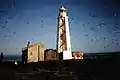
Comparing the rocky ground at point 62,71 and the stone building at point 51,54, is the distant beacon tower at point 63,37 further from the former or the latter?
the rocky ground at point 62,71

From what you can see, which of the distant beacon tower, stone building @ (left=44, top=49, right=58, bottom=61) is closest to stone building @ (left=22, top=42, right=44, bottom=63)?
stone building @ (left=44, top=49, right=58, bottom=61)

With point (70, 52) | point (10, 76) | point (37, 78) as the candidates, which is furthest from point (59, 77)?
point (70, 52)

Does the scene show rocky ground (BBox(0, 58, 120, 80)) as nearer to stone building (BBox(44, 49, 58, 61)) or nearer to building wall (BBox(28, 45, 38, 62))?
stone building (BBox(44, 49, 58, 61))

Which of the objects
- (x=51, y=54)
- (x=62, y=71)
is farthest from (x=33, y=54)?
(x=62, y=71)

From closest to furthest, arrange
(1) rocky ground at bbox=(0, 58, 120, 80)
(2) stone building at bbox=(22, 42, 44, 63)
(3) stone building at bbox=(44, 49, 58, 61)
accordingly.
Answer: (1) rocky ground at bbox=(0, 58, 120, 80), (3) stone building at bbox=(44, 49, 58, 61), (2) stone building at bbox=(22, 42, 44, 63)

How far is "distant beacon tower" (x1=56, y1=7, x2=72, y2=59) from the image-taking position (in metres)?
6.36

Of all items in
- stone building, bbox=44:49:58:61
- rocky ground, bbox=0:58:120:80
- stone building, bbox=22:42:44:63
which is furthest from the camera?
stone building, bbox=22:42:44:63

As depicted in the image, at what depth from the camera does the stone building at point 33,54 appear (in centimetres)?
643

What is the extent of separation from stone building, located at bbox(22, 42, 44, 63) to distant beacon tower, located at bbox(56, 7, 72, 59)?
0.43 meters

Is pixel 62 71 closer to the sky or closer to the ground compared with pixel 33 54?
closer to the ground

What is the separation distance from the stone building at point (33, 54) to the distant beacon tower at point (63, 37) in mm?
430

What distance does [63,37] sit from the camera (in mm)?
6719

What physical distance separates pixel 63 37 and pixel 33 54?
34.9 inches

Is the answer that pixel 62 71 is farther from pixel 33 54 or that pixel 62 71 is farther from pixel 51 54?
pixel 33 54
